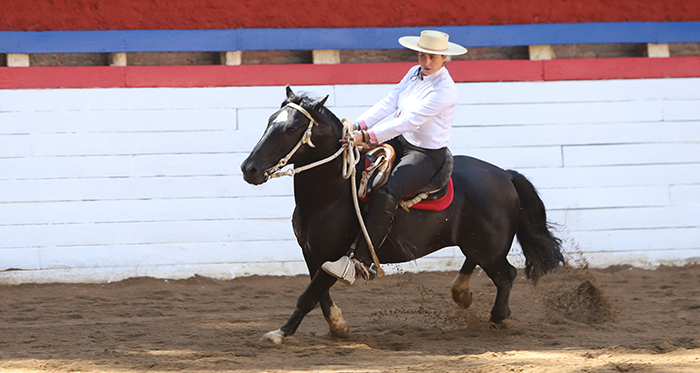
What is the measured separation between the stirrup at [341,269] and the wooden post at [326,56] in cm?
314

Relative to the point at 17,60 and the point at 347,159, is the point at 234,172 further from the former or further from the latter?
the point at 347,159

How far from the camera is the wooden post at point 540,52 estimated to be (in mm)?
6637

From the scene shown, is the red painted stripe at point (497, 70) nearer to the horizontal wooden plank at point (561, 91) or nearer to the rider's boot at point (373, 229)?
the horizontal wooden plank at point (561, 91)

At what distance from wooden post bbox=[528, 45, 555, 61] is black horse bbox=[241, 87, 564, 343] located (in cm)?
241

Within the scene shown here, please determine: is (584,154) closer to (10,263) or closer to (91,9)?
(91,9)

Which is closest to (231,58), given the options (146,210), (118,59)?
(118,59)

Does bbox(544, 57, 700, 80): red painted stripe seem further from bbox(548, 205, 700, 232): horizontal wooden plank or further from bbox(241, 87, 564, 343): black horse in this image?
bbox(241, 87, 564, 343): black horse

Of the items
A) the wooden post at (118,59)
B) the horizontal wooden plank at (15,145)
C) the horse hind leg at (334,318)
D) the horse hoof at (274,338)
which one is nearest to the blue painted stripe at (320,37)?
the wooden post at (118,59)

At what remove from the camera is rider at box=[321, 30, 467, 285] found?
12.6 ft

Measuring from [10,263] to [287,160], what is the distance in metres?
3.78

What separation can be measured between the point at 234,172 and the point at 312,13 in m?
1.74

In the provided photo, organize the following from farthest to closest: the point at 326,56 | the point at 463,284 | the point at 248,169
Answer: the point at 326,56 < the point at 463,284 < the point at 248,169

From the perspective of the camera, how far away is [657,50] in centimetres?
675

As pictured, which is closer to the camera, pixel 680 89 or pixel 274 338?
pixel 274 338
